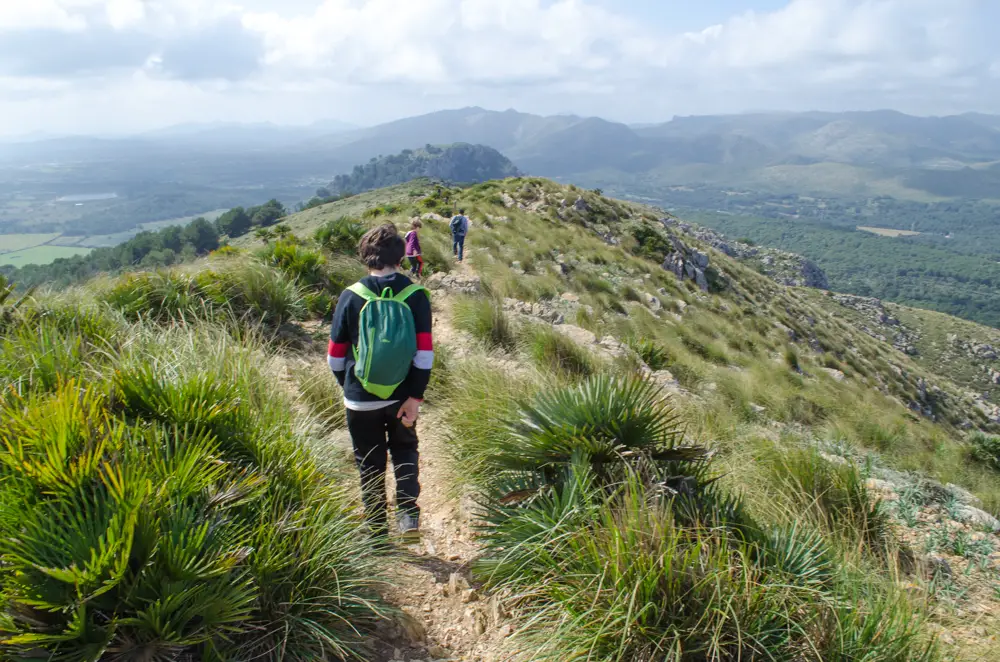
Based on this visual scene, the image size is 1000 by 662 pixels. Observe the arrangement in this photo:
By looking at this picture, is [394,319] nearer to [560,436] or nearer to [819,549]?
[560,436]

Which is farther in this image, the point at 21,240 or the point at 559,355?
the point at 21,240

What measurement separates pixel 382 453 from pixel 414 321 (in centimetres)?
85

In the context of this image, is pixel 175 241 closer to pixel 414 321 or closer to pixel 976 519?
pixel 414 321

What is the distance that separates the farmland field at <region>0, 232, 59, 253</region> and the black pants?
109 metres

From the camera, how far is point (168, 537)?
70.0 inches

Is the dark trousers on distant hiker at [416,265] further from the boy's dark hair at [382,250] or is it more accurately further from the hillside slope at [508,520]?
the boy's dark hair at [382,250]

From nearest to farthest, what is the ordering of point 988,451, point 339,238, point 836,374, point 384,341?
point 384,341
point 988,451
point 339,238
point 836,374

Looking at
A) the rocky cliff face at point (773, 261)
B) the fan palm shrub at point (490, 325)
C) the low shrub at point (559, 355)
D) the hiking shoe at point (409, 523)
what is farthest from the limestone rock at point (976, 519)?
the rocky cliff face at point (773, 261)

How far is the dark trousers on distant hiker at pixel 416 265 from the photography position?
10509 mm

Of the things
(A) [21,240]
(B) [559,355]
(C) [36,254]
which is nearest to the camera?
(B) [559,355]

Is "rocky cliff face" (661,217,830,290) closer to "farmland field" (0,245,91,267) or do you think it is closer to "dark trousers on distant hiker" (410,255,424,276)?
"dark trousers on distant hiker" (410,255,424,276)

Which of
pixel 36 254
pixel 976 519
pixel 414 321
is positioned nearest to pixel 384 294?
pixel 414 321

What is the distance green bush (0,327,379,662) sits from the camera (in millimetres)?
1628

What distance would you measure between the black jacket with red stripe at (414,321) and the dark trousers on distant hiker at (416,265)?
7.48 meters
